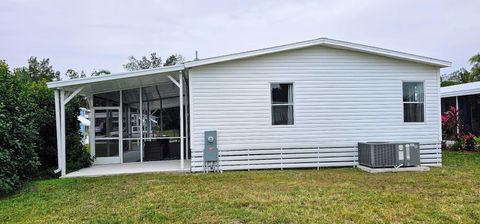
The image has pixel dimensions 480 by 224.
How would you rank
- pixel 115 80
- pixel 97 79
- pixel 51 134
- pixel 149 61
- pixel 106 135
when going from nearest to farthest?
1. pixel 97 79
2. pixel 115 80
3. pixel 51 134
4. pixel 106 135
5. pixel 149 61

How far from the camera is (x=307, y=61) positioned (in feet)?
33.4

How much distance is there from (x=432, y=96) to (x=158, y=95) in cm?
842

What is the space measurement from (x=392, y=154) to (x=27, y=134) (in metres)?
8.64

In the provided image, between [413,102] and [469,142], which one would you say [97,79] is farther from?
[469,142]

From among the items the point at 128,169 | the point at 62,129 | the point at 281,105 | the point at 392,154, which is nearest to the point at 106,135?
the point at 128,169

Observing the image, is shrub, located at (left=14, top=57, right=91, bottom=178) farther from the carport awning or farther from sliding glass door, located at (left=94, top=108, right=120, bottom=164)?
the carport awning

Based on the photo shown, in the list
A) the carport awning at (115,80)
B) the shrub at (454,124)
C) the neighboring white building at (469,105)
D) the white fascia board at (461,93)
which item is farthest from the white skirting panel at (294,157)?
the neighboring white building at (469,105)

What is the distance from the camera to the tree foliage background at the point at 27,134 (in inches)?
289

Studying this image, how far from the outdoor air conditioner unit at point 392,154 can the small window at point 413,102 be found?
3.84 feet

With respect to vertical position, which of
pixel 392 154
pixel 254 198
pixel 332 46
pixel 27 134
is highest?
pixel 332 46

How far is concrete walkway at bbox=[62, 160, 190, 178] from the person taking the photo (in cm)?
965

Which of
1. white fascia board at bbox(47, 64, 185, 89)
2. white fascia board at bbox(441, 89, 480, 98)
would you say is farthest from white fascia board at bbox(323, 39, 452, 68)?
white fascia board at bbox(441, 89, 480, 98)

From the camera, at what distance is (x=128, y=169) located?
402 inches

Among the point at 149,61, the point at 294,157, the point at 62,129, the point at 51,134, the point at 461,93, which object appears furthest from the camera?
the point at 149,61
